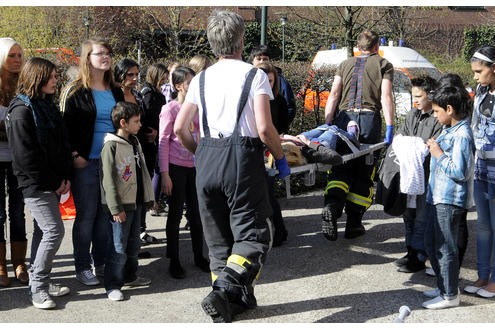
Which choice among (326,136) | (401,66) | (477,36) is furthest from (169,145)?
(477,36)

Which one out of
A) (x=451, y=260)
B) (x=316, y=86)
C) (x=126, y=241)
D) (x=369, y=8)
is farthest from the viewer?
(x=369, y=8)

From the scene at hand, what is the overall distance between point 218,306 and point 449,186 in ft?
6.26

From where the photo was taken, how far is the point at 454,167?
14.9 ft

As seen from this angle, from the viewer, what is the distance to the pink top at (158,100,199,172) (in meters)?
5.47

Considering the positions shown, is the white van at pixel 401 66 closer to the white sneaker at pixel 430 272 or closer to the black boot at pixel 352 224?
the black boot at pixel 352 224

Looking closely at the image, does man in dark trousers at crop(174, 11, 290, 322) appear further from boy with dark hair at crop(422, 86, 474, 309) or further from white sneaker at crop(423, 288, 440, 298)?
white sneaker at crop(423, 288, 440, 298)

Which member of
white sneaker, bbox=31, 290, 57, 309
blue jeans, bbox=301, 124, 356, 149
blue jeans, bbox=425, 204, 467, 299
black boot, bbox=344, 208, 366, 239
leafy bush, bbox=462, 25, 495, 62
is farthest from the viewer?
leafy bush, bbox=462, 25, 495, 62

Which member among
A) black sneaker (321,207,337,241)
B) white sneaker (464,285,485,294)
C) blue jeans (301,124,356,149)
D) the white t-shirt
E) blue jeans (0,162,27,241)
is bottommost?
white sneaker (464,285,485,294)

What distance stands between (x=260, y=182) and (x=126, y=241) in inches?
53.9

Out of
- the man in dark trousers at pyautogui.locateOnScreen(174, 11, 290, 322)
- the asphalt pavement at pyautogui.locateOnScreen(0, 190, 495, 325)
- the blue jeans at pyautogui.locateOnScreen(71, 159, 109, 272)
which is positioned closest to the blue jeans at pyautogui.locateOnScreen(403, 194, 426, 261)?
the asphalt pavement at pyautogui.locateOnScreen(0, 190, 495, 325)

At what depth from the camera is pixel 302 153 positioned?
586cm
